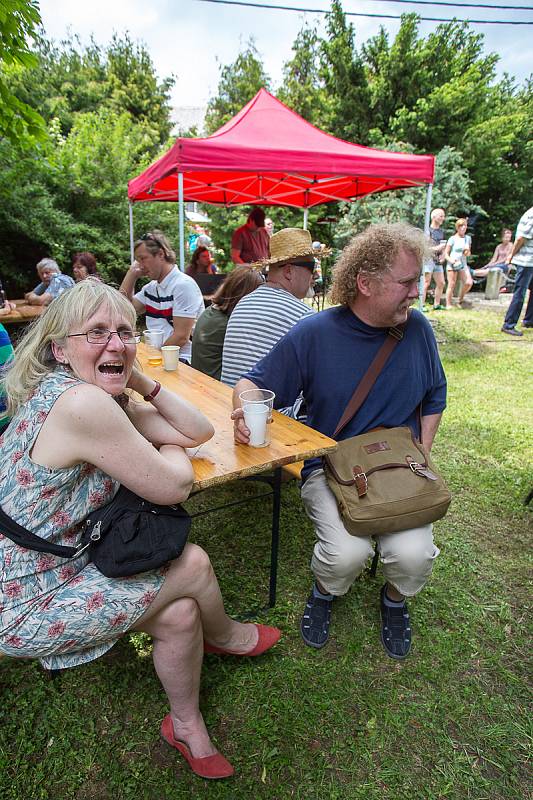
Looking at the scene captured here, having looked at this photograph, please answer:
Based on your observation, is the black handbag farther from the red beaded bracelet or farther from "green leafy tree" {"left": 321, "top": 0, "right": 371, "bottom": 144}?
"green leafy tree" {"left": 321, "top": 0, "right": 371, "bottom": 144}

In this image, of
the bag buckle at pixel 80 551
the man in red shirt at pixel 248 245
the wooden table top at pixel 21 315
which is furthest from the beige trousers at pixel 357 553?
the man in red shirt at pixel 248 245

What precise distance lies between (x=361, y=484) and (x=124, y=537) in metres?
0.87

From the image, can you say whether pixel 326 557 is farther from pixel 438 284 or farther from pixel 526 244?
pixel 438 284

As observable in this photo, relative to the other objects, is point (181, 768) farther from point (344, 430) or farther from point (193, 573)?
point (344, 430)

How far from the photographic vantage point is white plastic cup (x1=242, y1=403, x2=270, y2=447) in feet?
5.54

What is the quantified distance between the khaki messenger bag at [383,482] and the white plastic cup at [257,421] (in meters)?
0.31

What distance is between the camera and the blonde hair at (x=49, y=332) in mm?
1294

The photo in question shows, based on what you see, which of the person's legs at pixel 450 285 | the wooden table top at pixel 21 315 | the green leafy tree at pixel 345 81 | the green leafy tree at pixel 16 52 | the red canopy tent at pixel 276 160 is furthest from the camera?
the green leafy tree at pixel 345 81

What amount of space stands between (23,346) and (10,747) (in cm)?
132

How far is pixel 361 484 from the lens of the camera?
174 centimetres

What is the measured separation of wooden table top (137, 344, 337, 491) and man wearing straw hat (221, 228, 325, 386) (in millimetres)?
361

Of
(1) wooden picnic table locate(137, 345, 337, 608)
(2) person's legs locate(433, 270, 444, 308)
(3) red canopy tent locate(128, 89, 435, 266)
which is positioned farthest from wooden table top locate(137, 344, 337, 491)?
(2) person's legs locate(433, 270, 444, 308)

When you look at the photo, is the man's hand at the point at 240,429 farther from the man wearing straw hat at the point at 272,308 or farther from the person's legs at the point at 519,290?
the person's legs at the point at 519,290

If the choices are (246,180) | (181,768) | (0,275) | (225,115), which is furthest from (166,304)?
(225,115)
